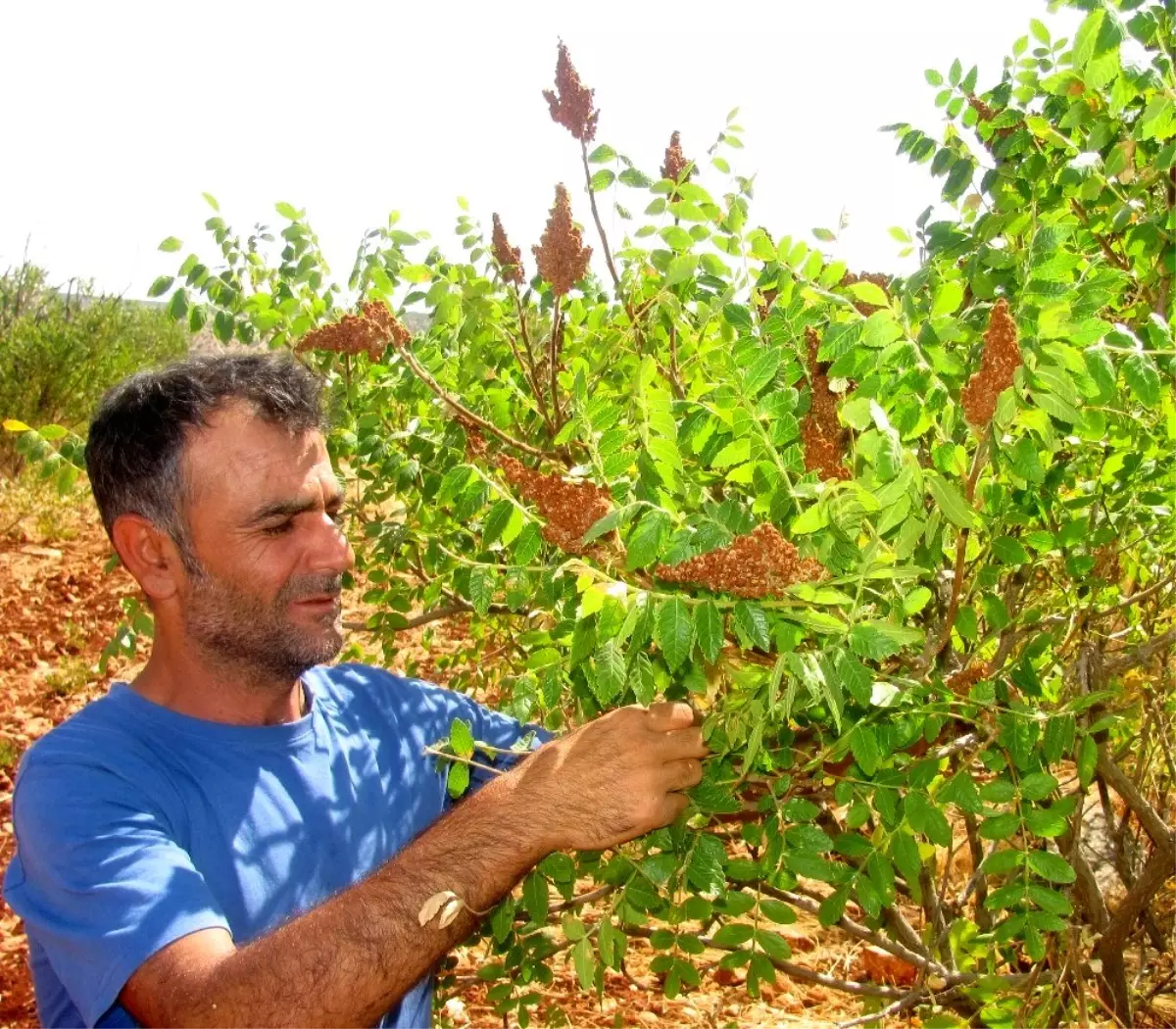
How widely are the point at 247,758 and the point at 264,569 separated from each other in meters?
0.32

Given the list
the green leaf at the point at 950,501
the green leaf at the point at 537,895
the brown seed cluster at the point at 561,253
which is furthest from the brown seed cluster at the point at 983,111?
the green leaf at the point at 537,895

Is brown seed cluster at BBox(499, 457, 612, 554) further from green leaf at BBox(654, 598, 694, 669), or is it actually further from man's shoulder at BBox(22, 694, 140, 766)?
man's shoulder at BBox(22, 694, 140, 766)

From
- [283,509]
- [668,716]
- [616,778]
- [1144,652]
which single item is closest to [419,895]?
[616,778]

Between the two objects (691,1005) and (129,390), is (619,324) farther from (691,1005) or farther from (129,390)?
(691,1005)

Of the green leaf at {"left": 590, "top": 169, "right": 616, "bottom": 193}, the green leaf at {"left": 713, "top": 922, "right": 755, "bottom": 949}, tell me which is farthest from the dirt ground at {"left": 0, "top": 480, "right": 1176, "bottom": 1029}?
the green leaf at {"left": 590, "top": 169, "right": 616, "bottom": 193}

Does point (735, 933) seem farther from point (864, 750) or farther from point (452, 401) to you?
point (452, 401)

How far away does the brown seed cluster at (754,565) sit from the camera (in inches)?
44.6

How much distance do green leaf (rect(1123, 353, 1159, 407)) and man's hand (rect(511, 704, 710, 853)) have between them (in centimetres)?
66

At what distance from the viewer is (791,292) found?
4.71 ft

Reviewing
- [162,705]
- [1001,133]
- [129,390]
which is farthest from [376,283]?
[1001,133]

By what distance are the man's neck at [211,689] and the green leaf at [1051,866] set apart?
48.3 inches

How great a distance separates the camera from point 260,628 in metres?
1.91

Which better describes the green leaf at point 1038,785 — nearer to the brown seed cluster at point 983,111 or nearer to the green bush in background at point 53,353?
the brown seed cluster at point 983,111

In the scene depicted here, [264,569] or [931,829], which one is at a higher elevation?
[264,569]
